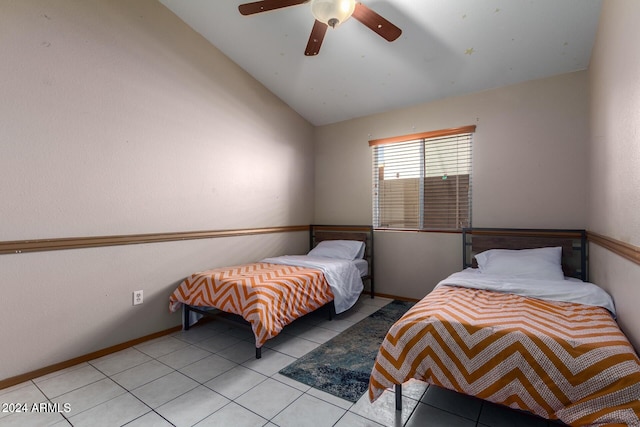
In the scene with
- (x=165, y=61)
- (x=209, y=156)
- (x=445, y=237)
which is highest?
(x=165, y=61)

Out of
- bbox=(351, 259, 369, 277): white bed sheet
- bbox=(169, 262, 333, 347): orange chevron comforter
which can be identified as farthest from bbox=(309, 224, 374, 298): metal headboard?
bbox=(169, 262, 333, 347): orange chevron comforter

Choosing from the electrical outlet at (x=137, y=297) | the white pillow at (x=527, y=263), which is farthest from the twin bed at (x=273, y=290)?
the white pillow at (x=527, y=263)

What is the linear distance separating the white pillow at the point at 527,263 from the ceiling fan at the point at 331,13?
6.81 ft

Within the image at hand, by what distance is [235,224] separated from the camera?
3.32m

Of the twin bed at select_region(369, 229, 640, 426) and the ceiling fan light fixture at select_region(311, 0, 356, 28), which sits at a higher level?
the ceiling fan light fixture at select_region(311, 0, 356, 28)

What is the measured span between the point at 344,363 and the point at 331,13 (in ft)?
7.49

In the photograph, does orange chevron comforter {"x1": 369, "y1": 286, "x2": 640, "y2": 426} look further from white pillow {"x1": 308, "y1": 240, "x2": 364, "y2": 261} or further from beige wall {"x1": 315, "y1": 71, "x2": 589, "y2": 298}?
white pillow {"x1": 308, "y1": 240, "x2": 364, "y2": 261}

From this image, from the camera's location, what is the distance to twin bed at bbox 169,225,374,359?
7.40ft

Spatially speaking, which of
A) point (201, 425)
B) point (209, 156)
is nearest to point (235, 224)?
point (209, 156)

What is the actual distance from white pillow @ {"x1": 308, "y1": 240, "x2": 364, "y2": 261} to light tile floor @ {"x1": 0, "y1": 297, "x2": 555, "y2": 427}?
4.94ft

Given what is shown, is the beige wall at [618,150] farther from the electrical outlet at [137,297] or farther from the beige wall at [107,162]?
the electrical outlet at [137,297]

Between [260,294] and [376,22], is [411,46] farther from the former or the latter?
[260,294]

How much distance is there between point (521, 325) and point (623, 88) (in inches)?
55.6

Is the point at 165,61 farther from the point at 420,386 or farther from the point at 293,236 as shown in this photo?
the point at 420,386
